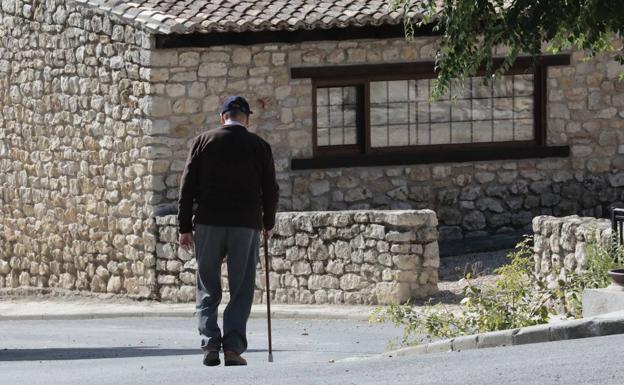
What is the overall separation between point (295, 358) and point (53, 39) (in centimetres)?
931

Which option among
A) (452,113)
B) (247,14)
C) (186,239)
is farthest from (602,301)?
(452,113)

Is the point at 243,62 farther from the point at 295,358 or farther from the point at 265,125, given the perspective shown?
the point at 295,358

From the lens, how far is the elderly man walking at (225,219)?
1012 cm

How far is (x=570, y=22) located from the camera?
12.4m

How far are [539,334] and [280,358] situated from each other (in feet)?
8.89

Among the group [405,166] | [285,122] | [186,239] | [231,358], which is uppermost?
[285,122]

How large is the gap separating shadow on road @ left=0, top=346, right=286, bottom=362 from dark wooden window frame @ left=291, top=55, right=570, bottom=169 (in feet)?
20.2

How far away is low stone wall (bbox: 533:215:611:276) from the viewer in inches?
538

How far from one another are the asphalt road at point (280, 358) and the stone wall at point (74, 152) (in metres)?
2.58

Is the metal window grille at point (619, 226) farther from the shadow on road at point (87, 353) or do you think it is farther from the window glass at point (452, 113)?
the window glass at point (452, 113)

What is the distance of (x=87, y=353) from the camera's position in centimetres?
1323

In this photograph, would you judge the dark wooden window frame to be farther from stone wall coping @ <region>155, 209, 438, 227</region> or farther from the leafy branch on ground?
the leafy branch on ground

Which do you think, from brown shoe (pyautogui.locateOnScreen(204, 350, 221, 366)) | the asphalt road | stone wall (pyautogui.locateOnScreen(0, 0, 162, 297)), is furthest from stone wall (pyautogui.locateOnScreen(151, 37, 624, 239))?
brown shoe (pyautogui.locateOnScreen(204, 350, 221, 366))

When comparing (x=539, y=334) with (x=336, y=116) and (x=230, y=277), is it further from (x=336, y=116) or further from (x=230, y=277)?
(x=336, y=116)
